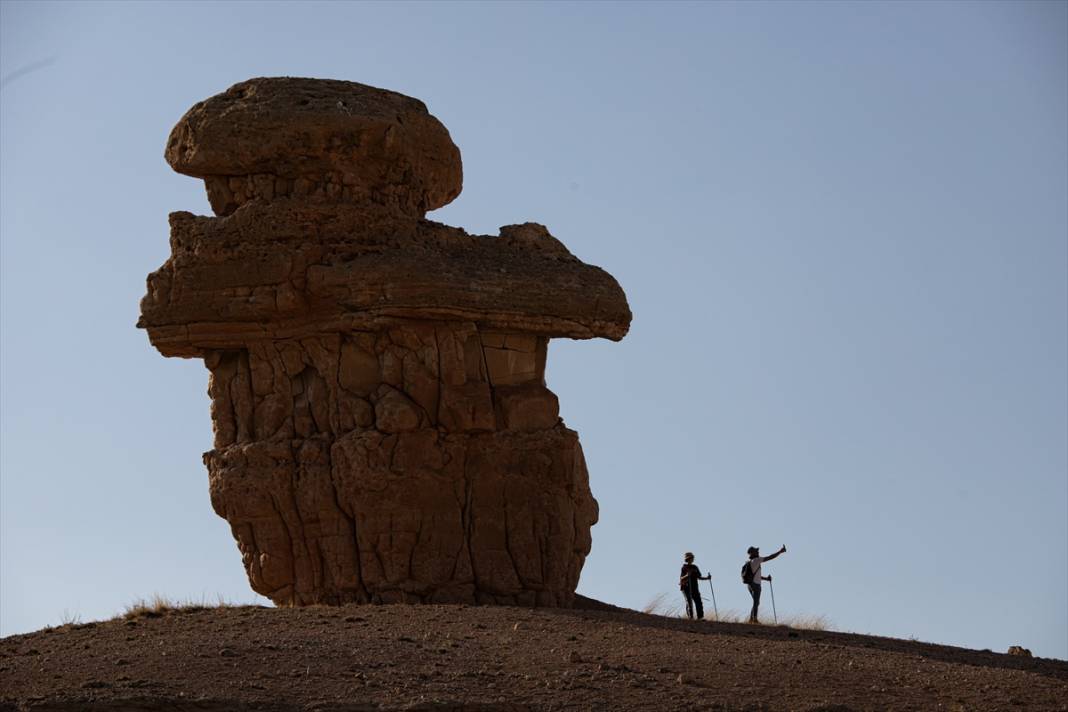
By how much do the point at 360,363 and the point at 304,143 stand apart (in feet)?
7.99

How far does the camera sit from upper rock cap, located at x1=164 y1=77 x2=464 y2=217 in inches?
872

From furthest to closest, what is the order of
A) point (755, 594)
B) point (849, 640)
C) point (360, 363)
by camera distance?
point (755, 594) < point (360, 363) < point (849, 640)

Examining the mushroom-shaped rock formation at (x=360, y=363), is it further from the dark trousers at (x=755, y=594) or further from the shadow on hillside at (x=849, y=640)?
the dark trousers at (x=755, y=594)

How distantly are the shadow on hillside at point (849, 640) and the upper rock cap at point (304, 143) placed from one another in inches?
203

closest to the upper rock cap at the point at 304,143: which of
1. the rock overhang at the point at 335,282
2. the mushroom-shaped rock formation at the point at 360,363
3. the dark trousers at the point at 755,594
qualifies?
the mushroom-shaped rock formation at the point at 360,363

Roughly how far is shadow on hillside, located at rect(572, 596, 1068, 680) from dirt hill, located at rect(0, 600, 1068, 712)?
0.24 feet

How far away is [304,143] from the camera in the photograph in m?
22.2

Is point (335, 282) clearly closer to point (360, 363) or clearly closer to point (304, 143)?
point (360, 363)

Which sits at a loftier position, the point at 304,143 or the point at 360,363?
the point at 304,143

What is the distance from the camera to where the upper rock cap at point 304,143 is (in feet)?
72.6

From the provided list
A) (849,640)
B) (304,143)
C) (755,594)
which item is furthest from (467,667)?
(755,594)

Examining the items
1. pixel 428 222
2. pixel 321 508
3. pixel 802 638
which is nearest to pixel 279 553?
pixel 321 508

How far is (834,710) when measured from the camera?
17422 millimetres

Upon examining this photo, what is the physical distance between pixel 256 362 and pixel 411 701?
6661mm
